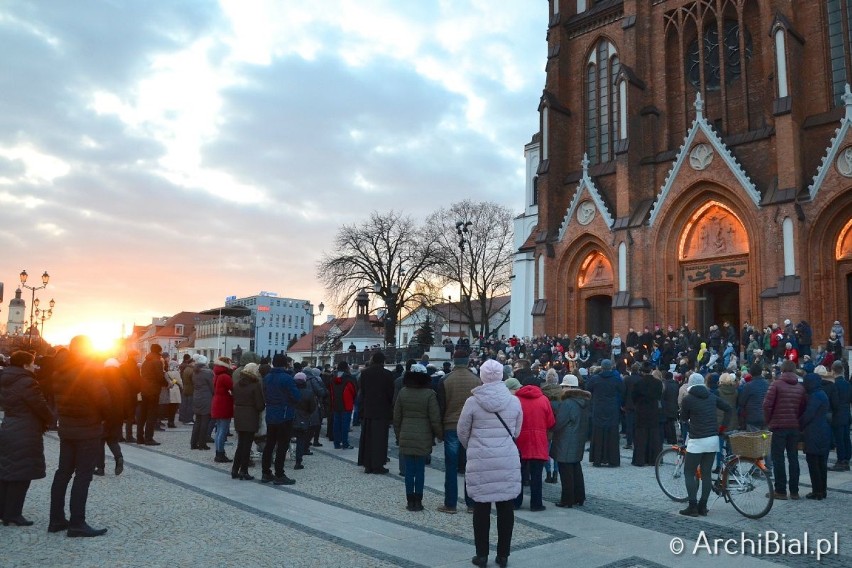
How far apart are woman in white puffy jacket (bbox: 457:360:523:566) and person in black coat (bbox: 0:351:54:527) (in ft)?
14.5

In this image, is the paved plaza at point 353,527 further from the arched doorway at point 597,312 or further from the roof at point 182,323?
the roof at point 182,323

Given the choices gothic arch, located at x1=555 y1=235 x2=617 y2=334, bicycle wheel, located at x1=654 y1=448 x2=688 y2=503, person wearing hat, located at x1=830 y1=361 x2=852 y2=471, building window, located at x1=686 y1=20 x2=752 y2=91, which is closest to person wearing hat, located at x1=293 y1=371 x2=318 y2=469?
bicycle wheel, located at x1=654 y1=448 x2=688 y2=503

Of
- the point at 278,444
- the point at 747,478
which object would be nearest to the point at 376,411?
the point at 278,444

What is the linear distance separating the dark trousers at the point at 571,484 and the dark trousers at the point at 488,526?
2850mm

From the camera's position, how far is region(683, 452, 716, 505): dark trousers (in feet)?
25.9

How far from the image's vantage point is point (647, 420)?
39.8 ft

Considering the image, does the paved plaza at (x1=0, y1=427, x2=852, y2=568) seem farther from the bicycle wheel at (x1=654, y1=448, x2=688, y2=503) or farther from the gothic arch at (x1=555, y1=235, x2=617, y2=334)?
the gothic arch at (x1=555, y1=235, x2=617, y2=334)

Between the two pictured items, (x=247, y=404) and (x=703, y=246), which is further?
(x=703, y=246)

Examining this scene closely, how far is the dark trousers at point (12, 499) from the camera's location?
6.79m

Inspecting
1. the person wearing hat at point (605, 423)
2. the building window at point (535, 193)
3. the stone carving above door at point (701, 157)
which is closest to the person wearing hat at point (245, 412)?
the person wearing hat at point (605, 423)

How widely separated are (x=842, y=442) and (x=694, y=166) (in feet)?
67.6

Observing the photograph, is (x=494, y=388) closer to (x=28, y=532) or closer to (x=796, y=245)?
(x=28, y=532)

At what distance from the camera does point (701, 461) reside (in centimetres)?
797

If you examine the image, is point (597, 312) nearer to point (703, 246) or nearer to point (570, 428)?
point (703, 246)
